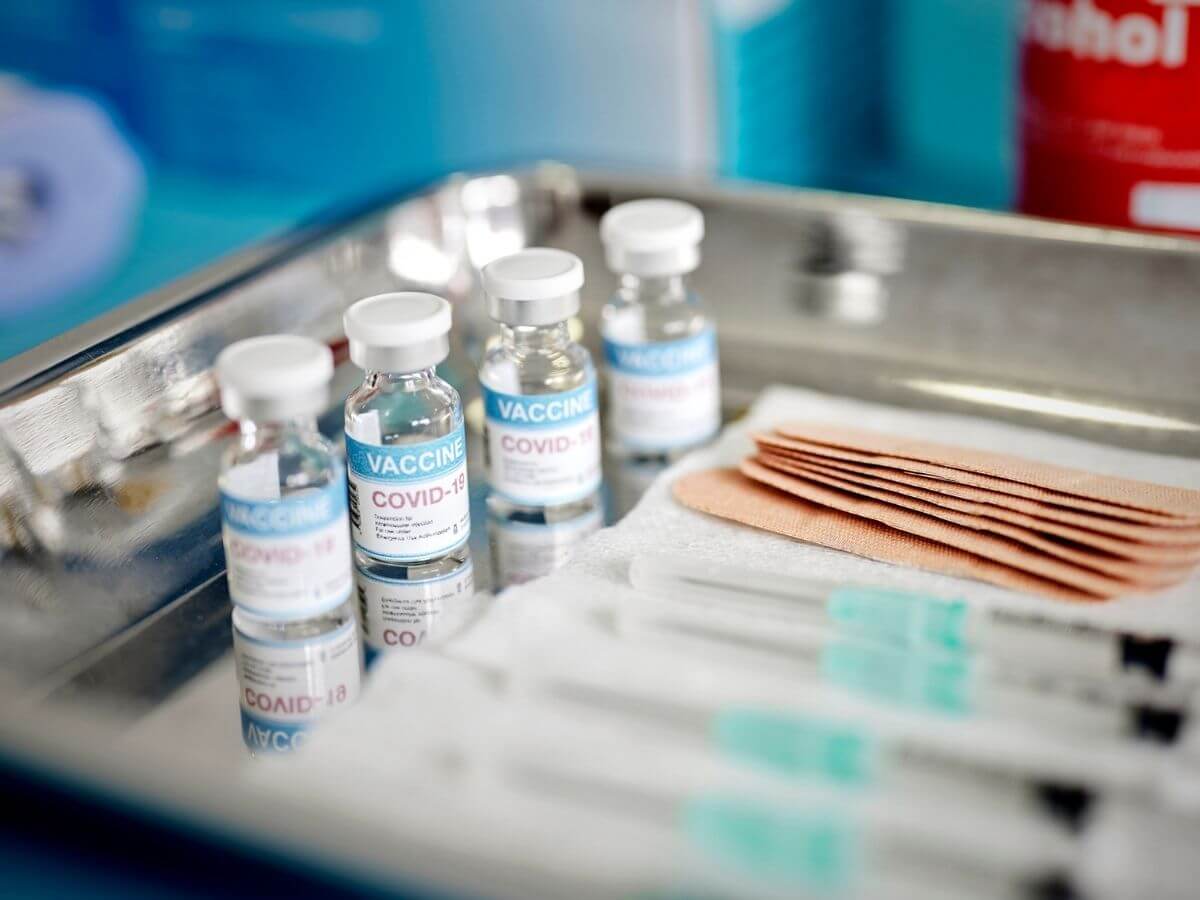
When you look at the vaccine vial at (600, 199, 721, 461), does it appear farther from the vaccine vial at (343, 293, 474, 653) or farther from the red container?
the red container

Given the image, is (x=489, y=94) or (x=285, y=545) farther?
(x=489, y=94)

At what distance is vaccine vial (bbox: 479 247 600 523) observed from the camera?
0.59 metres

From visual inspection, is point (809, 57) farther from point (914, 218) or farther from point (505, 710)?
point (505, 710)

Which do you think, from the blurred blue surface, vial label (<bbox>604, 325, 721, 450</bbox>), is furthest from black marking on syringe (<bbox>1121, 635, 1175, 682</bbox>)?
the blurred blue surface

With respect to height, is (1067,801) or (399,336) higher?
(399,336)

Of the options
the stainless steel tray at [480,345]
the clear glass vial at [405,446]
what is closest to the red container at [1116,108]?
the stainless steel tray at [480,345]

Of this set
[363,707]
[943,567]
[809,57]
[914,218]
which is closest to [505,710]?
[363,707]

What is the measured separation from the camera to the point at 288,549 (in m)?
0.51

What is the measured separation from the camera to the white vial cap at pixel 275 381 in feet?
1.61

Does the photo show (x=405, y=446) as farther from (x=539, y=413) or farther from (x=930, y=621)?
(x=930, y=621)

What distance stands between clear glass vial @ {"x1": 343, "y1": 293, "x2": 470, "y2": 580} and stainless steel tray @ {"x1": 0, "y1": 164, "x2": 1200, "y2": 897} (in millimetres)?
35

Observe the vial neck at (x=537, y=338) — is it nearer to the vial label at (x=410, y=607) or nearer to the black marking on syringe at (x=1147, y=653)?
the vial label at (x=410, y=607)

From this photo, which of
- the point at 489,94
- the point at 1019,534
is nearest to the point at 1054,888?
the point at 1019,534

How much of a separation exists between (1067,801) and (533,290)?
0.93 feet
